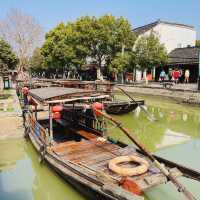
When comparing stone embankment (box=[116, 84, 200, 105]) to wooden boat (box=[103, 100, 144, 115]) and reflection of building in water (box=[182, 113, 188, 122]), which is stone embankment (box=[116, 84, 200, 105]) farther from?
wooden boat (box=[103, 100, 144, 115])

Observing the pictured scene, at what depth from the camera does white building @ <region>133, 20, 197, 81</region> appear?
3909cm

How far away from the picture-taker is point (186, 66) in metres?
33.6

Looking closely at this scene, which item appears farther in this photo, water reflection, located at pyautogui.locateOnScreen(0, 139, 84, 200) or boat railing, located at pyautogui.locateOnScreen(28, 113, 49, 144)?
boat railing, located at pyautogui.locateOnScreen(28, 113, 49, 144)

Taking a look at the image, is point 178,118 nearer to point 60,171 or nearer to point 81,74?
point 60,171

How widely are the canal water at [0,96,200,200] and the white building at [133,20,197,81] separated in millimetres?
21125

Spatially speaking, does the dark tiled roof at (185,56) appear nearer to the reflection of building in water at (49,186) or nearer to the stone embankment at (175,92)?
the stone embankment at (175,92)

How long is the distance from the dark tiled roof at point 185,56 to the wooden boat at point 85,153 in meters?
22.9

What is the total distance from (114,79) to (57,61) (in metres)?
Answer: 8.85

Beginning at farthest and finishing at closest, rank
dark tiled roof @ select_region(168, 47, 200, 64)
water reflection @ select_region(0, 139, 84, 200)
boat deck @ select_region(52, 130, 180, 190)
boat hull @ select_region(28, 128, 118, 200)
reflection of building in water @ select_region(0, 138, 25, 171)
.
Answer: dark tiled roof @ select_region(168, 47, 200, 64), reflection of building in water @ select_region(0, 138, 25, 171), water reflection @ select_region(0, 139, 84, 200), boat deck @ select_region(52, 130, 180, 190), boat hull @ select_region(28, 128, 118, 200)

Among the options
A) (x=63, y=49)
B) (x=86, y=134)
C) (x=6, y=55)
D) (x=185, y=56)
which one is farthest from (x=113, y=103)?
(x=63, y=49)

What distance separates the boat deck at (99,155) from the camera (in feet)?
22.1

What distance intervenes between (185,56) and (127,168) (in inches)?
1157

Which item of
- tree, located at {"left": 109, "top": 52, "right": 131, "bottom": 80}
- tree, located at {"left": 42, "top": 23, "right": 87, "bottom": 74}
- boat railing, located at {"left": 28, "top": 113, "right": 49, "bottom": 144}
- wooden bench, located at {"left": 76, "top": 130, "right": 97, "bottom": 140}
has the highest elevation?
tree, located at {"left": 42, "top": 23, "right": 87, "bottom": 74}

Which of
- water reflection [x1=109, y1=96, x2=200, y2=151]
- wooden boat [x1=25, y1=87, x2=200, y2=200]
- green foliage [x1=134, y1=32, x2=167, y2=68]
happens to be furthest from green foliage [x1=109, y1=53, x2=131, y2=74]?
wooden boat [x1=25, y1=87, x2=200, y2=200]
